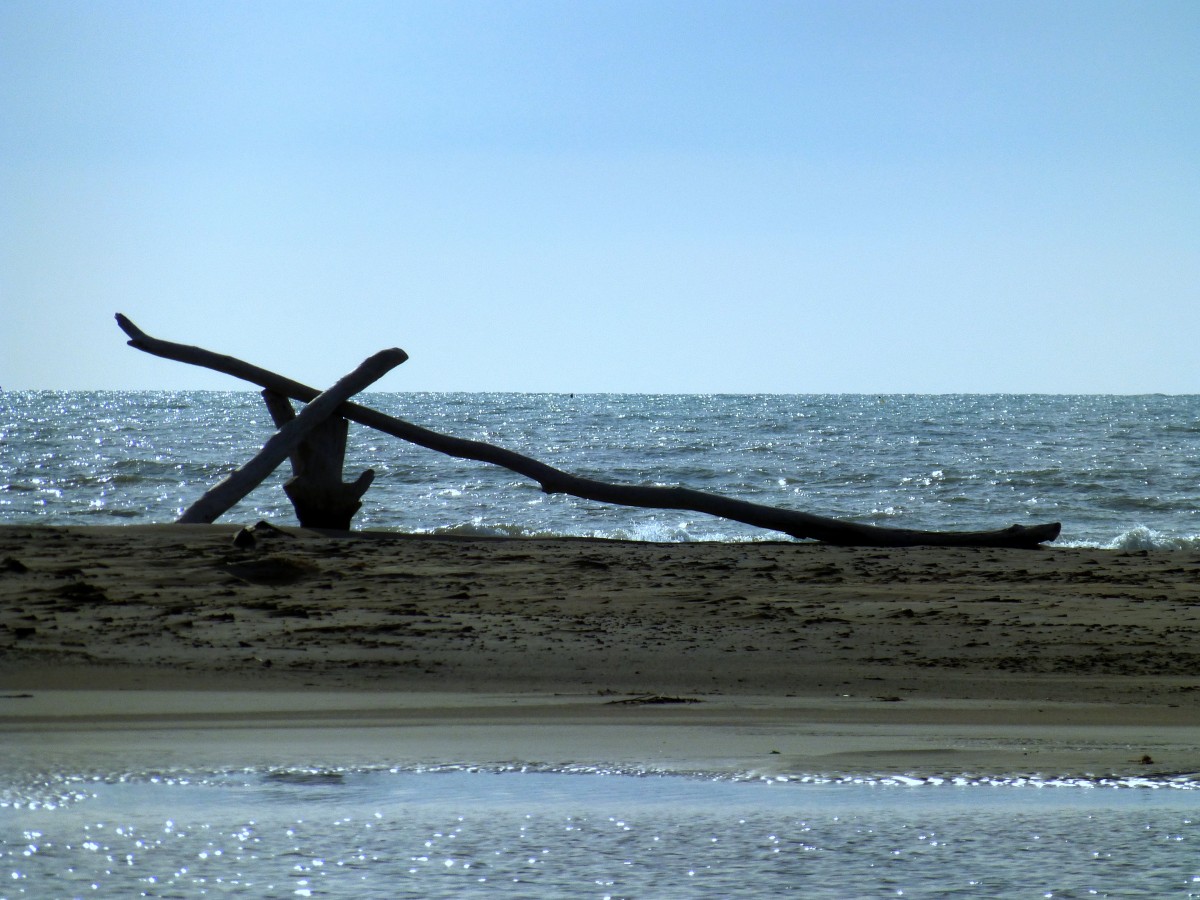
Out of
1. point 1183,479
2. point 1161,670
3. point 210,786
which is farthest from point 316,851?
point 1183,479

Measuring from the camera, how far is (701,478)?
20953 mm

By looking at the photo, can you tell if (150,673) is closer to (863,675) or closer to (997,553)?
(863,675)

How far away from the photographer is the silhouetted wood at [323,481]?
9961 millimetres

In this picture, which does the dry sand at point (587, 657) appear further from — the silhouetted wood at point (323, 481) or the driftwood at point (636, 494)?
the silhouetted wood at point (323, 481)

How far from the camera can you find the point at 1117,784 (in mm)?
3246

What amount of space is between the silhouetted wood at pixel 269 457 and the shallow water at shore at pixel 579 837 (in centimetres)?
646

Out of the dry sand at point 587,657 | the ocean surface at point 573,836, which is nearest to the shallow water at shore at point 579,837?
the ocean surface at point 573,836

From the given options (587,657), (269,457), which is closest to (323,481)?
(269,457)

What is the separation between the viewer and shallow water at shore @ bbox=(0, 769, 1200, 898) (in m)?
2.40

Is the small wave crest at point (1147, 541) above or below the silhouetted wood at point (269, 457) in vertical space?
below

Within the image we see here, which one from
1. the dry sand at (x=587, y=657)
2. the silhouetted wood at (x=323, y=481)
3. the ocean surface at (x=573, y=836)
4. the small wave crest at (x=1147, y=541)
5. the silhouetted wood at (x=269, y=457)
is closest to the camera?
the ocean surface at (x=573, y=836)

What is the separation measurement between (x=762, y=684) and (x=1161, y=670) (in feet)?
5.82

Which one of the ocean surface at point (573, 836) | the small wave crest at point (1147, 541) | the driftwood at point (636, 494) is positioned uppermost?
the driftwood at point (636, 494)

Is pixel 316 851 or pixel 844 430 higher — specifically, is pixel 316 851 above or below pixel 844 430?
below
